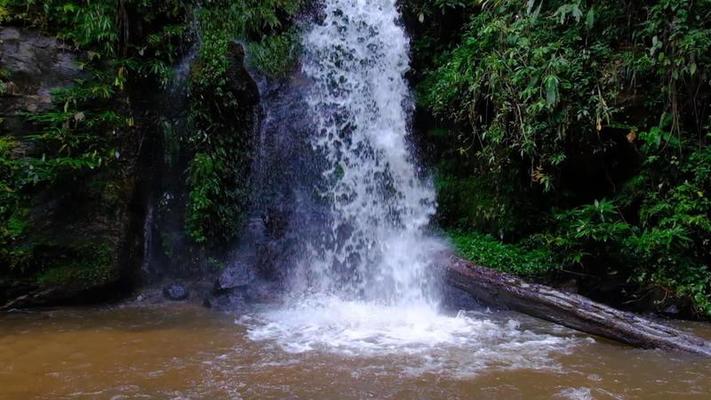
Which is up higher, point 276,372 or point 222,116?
point 222,116

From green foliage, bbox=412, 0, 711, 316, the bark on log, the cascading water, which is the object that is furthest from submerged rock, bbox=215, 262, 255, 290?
green foliage, bbox=412, 0, 711, 316

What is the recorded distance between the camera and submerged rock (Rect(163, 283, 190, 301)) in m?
7.41

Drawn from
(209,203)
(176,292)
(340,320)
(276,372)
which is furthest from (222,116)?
(276,372)

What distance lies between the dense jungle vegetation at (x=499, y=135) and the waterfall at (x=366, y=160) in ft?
2.09

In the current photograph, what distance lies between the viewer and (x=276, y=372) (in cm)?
462

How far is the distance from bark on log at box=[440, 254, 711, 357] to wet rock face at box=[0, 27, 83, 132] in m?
5.92

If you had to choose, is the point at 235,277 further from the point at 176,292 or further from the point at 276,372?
the point at 276,372

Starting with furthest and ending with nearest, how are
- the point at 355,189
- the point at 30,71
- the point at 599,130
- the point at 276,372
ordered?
the point at 355,189, the point at 30,71, the point at 599,130, the point at 276,372

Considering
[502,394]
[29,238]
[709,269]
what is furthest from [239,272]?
[709,269]

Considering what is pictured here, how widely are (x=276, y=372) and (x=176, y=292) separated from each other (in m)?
3.42

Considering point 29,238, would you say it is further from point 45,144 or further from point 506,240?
point 506,240

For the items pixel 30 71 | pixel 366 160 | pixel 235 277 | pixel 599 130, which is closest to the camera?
pixel 599 130

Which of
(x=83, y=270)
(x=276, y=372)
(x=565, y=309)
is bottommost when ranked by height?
(x=276, y=372)

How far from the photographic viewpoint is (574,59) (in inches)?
278
